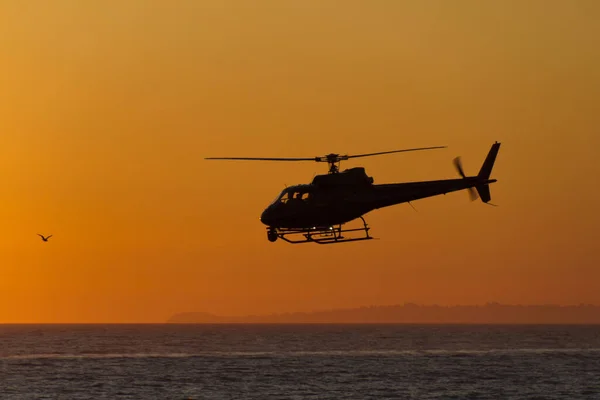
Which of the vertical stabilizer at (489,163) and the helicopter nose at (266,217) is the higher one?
the vertical stabilizer at (489,163)

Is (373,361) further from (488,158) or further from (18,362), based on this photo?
(488,158)

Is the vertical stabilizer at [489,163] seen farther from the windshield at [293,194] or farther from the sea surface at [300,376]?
the sea surface at [300,376]

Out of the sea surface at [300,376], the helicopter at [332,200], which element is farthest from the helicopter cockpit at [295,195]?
the sea surface at [300,376]

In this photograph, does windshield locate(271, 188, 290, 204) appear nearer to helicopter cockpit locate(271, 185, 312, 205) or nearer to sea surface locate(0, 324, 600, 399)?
helicopter cockpit locate(271, 185, 312, 205)

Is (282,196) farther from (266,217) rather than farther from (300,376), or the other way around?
(300,376)

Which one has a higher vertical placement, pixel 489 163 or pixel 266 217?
pixel 489 163

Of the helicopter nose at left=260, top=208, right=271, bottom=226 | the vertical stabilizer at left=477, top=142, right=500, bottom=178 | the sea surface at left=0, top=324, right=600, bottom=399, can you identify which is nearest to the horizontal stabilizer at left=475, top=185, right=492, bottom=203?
the vertical stabilizer at left=477, top=142, right=500, bottom=178

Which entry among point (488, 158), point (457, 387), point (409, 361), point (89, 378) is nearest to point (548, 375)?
point (457, 387)

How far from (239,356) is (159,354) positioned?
1452 centimetres

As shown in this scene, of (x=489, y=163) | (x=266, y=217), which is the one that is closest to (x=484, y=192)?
(x=489, y=163)

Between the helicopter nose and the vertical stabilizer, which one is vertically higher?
the vertical stabilizer

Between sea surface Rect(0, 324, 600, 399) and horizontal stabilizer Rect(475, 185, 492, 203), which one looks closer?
horizontal stabilizer Rect(475, 185, 492, 203)

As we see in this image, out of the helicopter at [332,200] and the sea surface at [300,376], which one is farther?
the sea surface at [300,376]

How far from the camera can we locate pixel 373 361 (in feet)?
509
